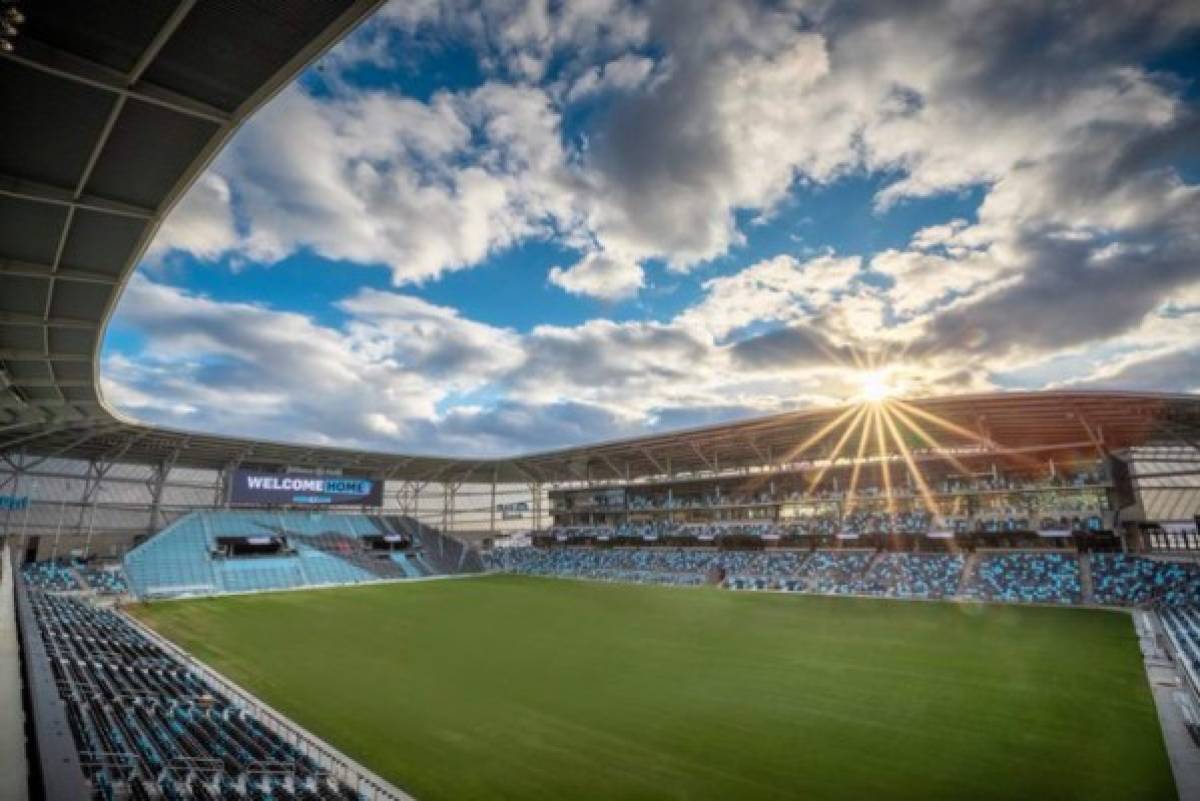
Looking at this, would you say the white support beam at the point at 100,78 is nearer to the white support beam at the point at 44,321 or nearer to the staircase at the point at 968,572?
the white support beam at the point at 44,321

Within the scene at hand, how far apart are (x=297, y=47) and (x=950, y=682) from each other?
70.6 feet

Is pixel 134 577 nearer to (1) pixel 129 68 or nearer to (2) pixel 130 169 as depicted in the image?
(2) pixel 130 169

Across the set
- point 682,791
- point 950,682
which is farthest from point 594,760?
point 950,682

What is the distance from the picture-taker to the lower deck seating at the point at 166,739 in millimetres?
9359

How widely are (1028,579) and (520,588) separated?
3284cm

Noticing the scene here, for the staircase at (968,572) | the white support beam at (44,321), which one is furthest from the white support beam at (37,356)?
the staircase at (968,572)

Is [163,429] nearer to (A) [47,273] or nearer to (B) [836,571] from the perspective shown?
(A) [47,273]

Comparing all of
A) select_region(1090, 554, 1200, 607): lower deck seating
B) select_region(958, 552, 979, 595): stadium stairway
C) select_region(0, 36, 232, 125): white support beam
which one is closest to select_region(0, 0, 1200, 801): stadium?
select_region(0, 36, 232, 125): white support beam

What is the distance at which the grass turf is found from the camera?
11.5m

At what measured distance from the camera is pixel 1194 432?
30984 millimetres

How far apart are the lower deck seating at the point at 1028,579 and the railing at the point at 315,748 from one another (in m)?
33.5

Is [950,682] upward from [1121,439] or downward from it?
downward

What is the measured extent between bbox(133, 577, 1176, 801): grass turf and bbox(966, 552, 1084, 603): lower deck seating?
249 cm

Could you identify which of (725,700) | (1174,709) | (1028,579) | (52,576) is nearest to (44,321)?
(725,700)
